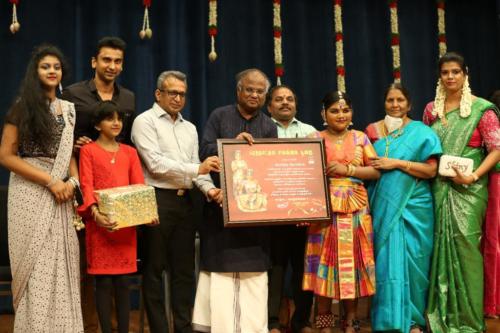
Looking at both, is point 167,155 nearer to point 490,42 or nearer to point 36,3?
point 36,3

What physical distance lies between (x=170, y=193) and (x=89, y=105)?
645 mm

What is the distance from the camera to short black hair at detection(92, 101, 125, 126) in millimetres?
Answer: 3102

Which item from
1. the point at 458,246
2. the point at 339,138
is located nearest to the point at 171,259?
the point at 339,138

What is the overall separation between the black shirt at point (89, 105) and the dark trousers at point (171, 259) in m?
0.43

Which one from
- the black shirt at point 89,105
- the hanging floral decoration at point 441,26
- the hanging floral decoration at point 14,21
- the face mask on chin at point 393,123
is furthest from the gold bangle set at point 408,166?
the hanging floral decoration at point 14,21

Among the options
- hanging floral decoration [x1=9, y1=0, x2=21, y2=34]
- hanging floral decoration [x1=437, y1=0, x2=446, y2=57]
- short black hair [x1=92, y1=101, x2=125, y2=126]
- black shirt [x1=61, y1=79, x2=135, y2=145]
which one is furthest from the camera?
hanging floral decoration [x1=437, y1=0, x2=446, y2=57]

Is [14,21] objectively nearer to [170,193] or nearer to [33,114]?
[33,114]

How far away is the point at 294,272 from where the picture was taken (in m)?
3.73

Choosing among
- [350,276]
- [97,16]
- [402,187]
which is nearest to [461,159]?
[402,187]

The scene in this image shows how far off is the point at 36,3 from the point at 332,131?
271 centimetres

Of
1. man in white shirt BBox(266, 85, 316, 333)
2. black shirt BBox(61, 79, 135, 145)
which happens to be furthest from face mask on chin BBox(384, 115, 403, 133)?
black shirt BBox(61, 79, 135, 145)

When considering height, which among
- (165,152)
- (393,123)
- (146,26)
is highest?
(146,26)

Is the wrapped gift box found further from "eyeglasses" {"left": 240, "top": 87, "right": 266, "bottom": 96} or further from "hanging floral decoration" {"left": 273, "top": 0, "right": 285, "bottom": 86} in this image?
"hanging floral decoration" {"left": 273, "top": 0, "right": 285, "bottom": 86}

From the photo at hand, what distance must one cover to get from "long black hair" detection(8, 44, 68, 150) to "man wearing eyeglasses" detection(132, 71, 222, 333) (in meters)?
0.53
